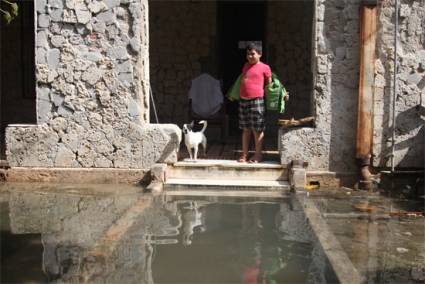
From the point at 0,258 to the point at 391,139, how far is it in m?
5.29

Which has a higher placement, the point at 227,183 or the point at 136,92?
the point at 136,92

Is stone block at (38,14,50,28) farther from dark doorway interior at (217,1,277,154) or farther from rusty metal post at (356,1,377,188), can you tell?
rusty metal post at (356,1,377,188)

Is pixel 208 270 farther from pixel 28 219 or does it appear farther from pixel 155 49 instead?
pixel 155 49

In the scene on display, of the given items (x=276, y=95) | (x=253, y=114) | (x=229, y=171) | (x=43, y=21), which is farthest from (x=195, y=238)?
(x=43, y=21)

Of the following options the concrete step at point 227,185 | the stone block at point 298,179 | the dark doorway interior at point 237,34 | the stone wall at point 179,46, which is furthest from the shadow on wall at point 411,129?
the stone wall at point 179,46

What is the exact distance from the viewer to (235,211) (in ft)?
21.4

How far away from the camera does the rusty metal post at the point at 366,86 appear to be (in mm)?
A: 7629

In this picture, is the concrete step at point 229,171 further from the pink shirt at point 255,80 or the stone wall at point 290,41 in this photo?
the stone wall at point 290,41

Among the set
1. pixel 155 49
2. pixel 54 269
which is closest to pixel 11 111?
pixel 155 49

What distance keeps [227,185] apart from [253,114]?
1194 millimetres

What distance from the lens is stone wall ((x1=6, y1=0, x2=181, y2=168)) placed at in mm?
8008

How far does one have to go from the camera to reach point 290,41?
1112 cm

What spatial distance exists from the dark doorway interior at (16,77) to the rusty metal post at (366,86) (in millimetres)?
7019

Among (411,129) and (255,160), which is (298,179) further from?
(411,129)
